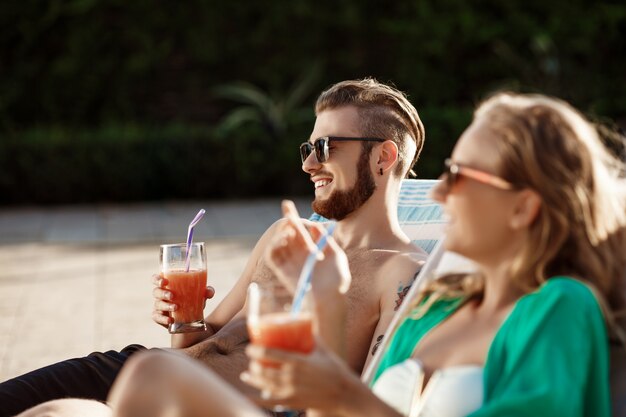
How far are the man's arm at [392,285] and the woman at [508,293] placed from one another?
83cm

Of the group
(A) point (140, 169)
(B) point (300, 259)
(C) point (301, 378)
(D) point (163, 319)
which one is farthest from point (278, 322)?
(A) point (140, 169)

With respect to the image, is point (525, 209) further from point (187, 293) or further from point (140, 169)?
point (140, 169)

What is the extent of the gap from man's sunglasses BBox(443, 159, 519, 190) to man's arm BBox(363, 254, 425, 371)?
39.7 inches

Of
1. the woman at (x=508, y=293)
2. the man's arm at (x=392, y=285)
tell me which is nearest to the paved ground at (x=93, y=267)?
the man's arm at (x=392, y=285)

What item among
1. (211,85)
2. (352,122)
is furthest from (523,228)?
(211,85)

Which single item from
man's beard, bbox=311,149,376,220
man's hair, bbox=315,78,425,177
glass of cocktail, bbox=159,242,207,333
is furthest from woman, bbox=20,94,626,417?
man's hair, bbox=315,78,425,177

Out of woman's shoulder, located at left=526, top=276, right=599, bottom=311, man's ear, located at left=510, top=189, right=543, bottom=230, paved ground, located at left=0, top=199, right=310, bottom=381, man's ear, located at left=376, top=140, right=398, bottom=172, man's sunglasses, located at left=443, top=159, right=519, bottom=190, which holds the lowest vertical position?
paved ground, located at left=0, top=199, right=310, bottom=381

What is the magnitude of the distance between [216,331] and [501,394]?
69.4 inches

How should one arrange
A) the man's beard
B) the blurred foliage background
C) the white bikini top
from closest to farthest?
1. the white bikini top
2. the man's beard
3. the blurred foliage background

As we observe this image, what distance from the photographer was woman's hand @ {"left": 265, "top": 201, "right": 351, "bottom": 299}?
2.31 m

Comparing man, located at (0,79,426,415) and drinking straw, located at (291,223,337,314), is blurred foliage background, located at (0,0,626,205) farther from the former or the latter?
drinking straw, located at (291,223,337,314)

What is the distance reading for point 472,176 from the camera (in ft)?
7.45

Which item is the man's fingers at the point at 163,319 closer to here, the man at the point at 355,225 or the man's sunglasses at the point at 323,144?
the man at the point at 355,225

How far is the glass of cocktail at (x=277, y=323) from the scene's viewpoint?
2037 mm
